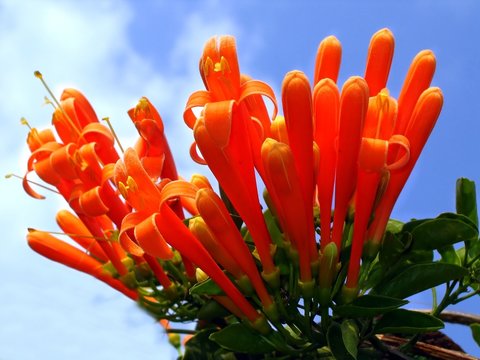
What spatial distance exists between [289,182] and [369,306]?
1.13 feet

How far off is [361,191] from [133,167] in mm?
530

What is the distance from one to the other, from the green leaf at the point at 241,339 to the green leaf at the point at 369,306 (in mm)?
216

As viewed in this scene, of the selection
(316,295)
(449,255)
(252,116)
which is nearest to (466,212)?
(449,255)

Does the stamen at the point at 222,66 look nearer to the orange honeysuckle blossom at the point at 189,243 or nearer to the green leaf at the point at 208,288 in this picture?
the orange honeysuckle blossom at the point at 189,243

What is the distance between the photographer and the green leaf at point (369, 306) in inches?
60.3

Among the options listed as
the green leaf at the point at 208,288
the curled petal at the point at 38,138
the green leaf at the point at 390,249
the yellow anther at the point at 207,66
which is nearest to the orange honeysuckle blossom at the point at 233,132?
the yellow anther at the point at 207,66

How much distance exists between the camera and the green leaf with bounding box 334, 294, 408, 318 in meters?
1.53

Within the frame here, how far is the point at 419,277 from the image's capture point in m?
1.64

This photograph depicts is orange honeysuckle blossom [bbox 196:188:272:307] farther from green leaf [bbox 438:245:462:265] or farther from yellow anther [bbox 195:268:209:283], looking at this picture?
green leaf [bbox 438:245:462:265]

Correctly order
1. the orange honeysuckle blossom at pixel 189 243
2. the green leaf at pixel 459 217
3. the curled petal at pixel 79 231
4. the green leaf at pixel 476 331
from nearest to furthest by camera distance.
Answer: the orange honeysuckle blossom at pixel 189 243 < the green leaf at pixel 459 217 < the green leaf at pixel 476 331 < the curled petal at pixel 79 231

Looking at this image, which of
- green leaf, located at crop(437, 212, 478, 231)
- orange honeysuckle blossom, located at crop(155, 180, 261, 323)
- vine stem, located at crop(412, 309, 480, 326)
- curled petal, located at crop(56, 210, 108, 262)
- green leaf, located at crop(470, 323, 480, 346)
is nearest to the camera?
orange honeysuckle blossom, located at crop(155, 180, 261, 323)

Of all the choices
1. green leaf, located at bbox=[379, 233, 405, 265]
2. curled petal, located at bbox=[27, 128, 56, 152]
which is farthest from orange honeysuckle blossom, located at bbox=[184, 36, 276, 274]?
curled petal, located at bbox=[27, 128, 56, 152]

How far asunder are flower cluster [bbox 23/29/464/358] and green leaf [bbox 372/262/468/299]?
0.08 metres

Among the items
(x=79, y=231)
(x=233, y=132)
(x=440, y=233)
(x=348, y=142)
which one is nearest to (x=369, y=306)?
(x=440, y=233)
